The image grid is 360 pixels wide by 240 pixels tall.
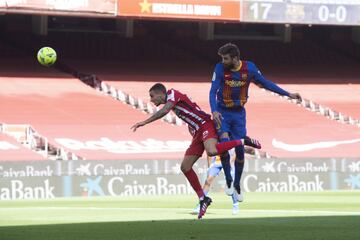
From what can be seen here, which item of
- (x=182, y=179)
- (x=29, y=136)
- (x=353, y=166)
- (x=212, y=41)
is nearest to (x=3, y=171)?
(x=182, y=179)

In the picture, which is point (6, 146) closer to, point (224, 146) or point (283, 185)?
point (283, 185)

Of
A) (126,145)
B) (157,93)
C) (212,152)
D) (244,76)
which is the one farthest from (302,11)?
(157,93)

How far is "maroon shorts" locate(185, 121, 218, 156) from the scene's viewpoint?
1313 centimetres

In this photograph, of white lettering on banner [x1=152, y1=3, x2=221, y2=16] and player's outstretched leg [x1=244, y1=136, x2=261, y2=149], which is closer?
player's outstretched leg [x1=244, y1=136, x2=261, y2=149]

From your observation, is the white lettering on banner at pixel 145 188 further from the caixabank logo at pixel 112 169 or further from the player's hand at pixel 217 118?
the player's hand at pixel 217 118

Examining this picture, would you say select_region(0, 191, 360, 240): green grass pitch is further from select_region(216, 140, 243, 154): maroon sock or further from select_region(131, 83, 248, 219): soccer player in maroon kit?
select_region(216, 140, 243, 154): maroon sock

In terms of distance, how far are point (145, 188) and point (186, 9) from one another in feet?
43.9

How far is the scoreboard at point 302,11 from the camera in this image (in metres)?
37.6

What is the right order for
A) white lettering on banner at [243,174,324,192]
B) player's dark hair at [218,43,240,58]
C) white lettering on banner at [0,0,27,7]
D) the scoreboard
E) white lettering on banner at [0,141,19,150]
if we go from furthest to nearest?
the scoreboard, white lettering on banner at [0,0,27,7], white lettering on banner at [0,141,19,150], white lettering on banner at [243,174,324,192], player's dark hair at [218,43,240,58]

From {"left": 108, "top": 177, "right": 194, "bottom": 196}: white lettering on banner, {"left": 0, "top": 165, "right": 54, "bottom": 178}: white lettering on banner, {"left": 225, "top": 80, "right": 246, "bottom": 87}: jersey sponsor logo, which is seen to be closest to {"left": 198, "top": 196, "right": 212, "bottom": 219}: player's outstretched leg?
{"left": 225, "top": 80, "right": 246, "bottom": 87}: jersey sponsor logo

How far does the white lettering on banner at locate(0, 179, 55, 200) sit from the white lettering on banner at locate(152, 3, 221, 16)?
1393cm

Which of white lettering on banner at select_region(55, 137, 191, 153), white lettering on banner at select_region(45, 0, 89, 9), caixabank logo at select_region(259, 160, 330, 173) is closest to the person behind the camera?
caixabank logo at select_region(259, 160, 330, 173)

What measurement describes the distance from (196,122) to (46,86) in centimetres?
2442

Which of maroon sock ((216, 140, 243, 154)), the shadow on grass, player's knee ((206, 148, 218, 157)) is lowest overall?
the shadow on grass
